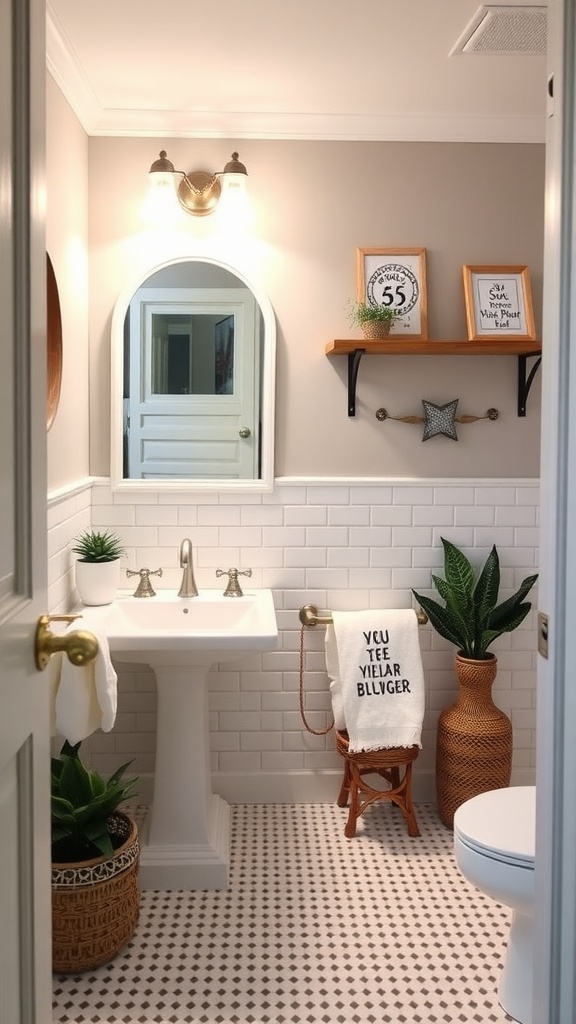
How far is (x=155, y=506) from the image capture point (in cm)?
338

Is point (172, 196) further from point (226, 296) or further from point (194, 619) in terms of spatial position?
point (194, 619)

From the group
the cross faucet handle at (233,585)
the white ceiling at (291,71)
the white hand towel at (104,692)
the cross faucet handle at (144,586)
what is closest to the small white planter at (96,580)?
the cross faucet handle at (144,586)

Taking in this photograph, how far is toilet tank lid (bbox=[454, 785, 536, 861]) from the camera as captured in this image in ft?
7.07

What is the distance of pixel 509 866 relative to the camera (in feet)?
6.97

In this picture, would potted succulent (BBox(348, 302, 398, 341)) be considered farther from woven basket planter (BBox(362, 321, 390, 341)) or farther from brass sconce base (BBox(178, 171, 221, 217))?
brass sconce base (BBox(178, 171, 221, 217))

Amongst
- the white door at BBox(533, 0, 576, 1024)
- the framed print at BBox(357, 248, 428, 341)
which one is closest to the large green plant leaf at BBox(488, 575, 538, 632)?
the framed print at BBox(357, 248, 428, 341)

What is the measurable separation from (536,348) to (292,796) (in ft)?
6.18

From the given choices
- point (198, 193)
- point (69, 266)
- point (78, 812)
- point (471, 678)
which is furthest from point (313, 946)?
point (198, 193)

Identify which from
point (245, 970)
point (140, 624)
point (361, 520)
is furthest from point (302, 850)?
point (361, 520)

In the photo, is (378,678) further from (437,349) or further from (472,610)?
(437,349)

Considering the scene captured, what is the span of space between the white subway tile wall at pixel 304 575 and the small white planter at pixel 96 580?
30 cm

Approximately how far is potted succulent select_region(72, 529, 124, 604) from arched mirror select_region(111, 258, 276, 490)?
1.07 ft

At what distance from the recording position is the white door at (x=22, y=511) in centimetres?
107

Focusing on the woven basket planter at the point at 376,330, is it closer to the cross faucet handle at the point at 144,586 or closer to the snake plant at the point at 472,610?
the snake plant at the point at 472,610
